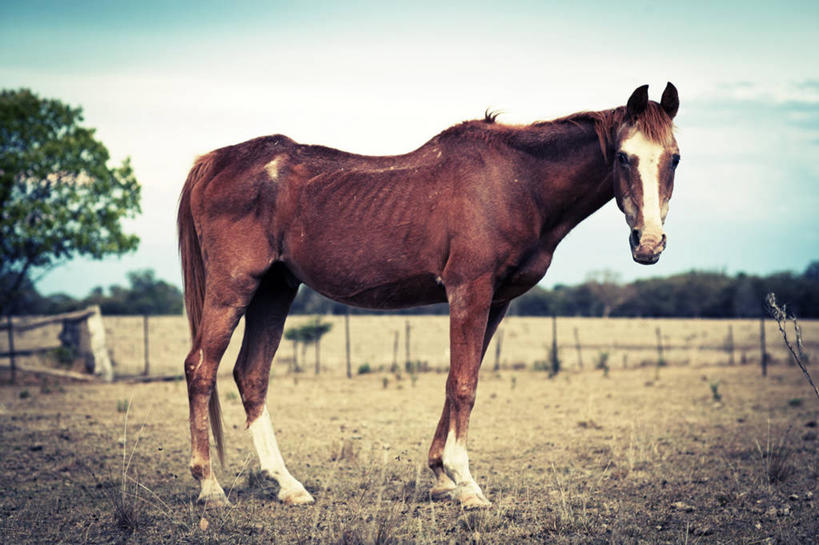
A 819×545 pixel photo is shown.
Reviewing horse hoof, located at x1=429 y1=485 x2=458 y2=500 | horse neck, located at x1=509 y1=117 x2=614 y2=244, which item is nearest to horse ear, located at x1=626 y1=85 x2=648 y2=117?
horse neck, located at x1=509 y1=117 x2=614 y2=244

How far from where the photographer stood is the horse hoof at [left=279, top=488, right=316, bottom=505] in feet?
19.9

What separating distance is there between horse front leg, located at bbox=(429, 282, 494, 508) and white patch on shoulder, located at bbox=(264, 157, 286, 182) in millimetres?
1929

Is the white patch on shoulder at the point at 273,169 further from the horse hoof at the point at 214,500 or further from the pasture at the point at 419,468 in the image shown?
the horse hoof at the point at 214,500

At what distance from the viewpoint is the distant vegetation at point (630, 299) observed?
51750 millimetres

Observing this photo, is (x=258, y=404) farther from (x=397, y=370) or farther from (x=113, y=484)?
(x=397, y=370)

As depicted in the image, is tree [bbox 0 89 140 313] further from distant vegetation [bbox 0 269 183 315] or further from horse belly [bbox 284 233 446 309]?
distant vegetation [bbox 0 269 183 315]

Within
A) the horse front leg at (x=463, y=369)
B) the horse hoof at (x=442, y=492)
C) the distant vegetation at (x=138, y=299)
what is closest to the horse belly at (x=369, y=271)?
the horse front leg at (x=463, y=369)

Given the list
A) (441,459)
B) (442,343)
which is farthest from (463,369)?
(442,343)

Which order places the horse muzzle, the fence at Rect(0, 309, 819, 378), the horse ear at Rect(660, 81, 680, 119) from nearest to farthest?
the horse muzzle → the horse ear at Rect(660, 81, 680, 119) → the fence at Rect(0, 309, 819, 378)

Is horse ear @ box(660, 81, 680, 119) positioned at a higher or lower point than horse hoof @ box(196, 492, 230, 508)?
higher

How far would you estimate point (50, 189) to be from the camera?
21266 millimetres

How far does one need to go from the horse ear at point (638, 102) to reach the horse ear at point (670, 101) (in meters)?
0.23

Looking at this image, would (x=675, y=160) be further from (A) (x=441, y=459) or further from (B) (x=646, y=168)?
(A) (x=441, y=459)

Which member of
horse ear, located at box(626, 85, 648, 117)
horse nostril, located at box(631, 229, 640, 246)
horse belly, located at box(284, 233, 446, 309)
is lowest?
horse belly, located at box(284, 233, 446, 309)
